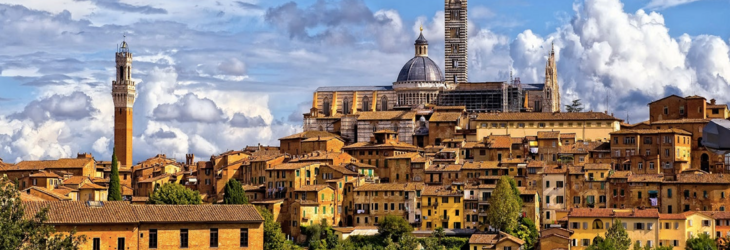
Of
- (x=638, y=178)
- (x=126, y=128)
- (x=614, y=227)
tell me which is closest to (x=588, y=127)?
(x=638, y=178)

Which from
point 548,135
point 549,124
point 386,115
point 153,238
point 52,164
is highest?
point 386,115

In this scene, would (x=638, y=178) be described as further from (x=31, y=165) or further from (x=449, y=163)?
(x=31, y=165)

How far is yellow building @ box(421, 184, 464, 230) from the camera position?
60.7m

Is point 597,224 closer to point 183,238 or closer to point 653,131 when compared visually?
point 653,131

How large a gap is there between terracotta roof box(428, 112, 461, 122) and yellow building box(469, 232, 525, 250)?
21.4 meters

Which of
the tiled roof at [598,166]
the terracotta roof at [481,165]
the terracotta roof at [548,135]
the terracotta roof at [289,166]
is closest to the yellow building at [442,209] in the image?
the terracotta roof at [481,165]

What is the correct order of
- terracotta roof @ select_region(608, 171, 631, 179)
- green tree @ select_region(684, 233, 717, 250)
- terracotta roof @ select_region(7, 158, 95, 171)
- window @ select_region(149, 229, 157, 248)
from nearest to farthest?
window @ select_region(149, 229, 157, 248) → green tree @ select_region(684, 233, 717, 250) → terracotta roof @ select_region(608, 171, 631, 179) → terracotta roof @ select_region(7, 158, 95, 171)

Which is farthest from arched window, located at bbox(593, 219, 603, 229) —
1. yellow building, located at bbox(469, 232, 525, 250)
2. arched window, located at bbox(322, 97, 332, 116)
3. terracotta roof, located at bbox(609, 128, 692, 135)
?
arched window, located at bbox(322, 97, 332, 116)

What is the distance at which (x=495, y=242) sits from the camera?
5431cm

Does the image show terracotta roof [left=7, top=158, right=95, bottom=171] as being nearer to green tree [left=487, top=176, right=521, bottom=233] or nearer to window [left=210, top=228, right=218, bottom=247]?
green tree [left=487, top=176, right=521, bottom=233]

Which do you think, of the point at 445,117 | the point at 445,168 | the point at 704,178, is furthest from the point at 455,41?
the point at 704,178

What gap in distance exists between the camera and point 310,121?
8944cm

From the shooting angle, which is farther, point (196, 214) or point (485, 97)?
point (485, 97)

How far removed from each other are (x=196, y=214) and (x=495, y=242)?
26020 mm
